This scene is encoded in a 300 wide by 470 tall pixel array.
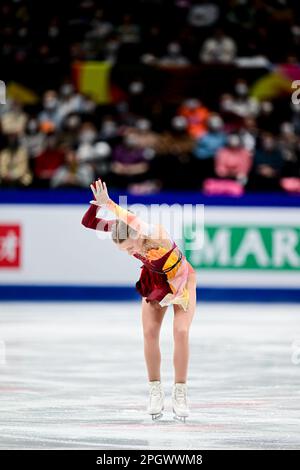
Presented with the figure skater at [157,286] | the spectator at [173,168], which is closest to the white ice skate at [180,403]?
the figure skater at [157,286]

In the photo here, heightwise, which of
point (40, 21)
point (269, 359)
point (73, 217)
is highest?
point (40, 21)

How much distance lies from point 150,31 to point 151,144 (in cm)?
294

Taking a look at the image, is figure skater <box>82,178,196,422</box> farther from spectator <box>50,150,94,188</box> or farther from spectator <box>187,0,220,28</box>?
spectator <box>187,0,220,28</box>

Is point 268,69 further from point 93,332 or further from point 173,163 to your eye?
point 93,332

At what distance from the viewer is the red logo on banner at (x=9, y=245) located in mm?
14148

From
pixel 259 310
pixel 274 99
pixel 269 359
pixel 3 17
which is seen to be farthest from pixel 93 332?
pixel 3 17

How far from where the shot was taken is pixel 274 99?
1703cm

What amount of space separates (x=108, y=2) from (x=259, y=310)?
7.21m

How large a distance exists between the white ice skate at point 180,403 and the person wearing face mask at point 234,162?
28.5 feet

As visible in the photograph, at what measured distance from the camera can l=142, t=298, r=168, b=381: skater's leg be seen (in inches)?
255

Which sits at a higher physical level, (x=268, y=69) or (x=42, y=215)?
(x=268, y=69)

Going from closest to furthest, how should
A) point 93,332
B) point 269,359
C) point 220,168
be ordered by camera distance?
point 269,359
point 93,332
point 220,168

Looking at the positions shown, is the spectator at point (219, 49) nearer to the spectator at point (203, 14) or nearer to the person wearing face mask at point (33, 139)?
the spectator at point (203, 14)

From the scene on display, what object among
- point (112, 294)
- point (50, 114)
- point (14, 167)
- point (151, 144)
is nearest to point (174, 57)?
point (50, 114)
